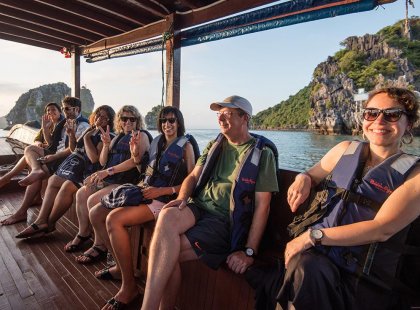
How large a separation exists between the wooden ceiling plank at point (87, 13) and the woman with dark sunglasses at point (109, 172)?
2060 mm

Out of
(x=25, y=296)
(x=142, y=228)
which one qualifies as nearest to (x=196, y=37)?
(x=142, y=228)

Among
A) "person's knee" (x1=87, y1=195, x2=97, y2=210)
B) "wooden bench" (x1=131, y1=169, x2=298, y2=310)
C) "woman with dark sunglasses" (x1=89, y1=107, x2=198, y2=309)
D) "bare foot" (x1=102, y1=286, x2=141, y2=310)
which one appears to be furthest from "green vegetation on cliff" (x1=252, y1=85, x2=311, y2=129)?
"bare foot" (x1=102, y1=286, x2=141, y2=310)

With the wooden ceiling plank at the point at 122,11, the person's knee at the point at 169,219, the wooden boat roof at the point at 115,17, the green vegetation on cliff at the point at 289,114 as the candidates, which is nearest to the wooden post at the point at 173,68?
the wooden boat roof at the point at 115,17

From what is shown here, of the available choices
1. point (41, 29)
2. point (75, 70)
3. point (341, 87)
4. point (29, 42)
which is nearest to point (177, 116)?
point (41, 29)

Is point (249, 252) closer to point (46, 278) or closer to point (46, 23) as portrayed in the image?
point (46, 278)

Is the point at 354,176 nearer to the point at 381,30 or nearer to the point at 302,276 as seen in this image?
the point at 302,276

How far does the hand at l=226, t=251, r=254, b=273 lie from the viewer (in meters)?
1.58

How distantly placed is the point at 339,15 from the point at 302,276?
7.71ft

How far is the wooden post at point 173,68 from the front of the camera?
3.82 metres

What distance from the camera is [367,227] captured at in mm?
1199

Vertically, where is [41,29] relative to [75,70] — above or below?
above

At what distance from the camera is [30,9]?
396 cm

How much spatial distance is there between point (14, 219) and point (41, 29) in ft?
11.7

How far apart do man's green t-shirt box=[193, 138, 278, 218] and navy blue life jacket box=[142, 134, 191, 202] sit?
0.31 meters
